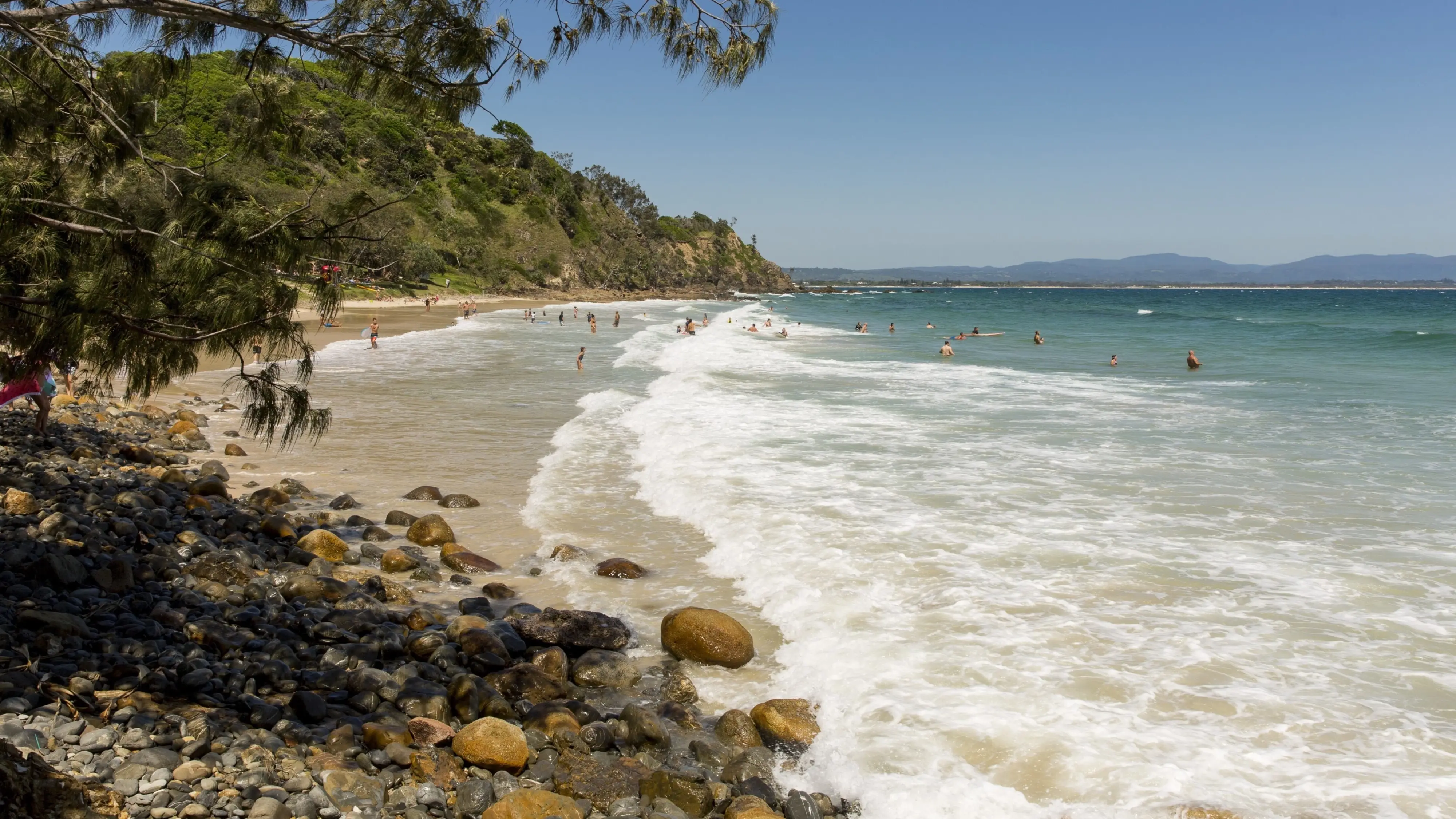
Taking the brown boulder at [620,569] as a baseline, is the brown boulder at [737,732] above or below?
below

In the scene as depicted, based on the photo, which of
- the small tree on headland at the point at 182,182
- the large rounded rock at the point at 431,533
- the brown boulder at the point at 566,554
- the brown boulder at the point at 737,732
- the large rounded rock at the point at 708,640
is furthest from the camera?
the large rounded rock at the point at 431,533

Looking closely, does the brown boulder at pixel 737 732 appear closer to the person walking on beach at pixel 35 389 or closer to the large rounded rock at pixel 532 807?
the large rounded rock at pixel 532 807

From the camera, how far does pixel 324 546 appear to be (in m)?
8.24

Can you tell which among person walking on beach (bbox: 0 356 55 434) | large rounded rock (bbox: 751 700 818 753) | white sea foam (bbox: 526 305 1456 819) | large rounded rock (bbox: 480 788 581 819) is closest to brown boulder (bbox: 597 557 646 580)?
white sea foam (bbox: 526 305 1456 819)

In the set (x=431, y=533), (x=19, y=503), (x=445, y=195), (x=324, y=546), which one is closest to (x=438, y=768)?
(x=324, y=546)

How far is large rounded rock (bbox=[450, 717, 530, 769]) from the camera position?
4715 millimetres

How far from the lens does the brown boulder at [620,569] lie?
26.8 ft

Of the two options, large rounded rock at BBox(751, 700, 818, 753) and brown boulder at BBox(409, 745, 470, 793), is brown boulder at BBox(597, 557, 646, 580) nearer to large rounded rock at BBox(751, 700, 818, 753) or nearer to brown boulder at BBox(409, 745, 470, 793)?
large rounded rock at BBox(751, 700, 818, 753)

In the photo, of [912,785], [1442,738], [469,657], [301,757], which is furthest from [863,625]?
[301,757]

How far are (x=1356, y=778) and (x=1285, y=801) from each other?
0.55 metres

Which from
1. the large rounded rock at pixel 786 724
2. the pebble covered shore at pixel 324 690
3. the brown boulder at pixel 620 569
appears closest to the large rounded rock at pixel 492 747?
the pebble covered shore at pixel 324 690

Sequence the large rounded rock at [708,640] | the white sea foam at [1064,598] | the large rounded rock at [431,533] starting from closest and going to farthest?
the white sea foam at [1064,598] < the large rounded rock at [708,640] < the large rounded rock at [431,533]

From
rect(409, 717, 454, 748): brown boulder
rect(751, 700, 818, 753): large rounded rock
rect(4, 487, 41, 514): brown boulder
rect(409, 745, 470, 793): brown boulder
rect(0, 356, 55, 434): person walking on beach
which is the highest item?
rect(0, 356, 55, 434): person walking on beach

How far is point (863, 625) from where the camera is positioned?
6.96m
